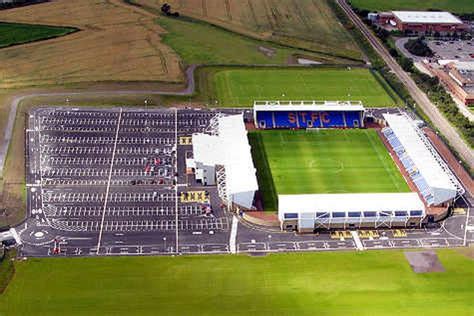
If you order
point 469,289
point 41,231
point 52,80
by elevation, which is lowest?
point 469,289

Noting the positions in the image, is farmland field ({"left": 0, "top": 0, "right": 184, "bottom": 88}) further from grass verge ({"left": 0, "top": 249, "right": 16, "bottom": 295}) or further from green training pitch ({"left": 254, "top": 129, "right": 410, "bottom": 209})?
grass verge ({"left": 0, "top": 249, "right": 16, "bottom": 295})

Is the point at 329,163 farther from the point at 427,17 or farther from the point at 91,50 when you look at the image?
the point at 427,17

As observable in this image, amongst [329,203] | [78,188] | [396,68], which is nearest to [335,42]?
[396,68]

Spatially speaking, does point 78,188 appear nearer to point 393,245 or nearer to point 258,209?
point 258,209

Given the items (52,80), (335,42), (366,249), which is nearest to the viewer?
(366,249)

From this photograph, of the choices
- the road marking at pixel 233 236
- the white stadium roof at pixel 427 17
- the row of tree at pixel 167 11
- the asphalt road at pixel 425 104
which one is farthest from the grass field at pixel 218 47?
the road marking at pixel 233 236

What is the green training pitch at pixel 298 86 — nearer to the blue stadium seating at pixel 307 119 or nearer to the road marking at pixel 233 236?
the blue stadium seating at pixel 307 119
